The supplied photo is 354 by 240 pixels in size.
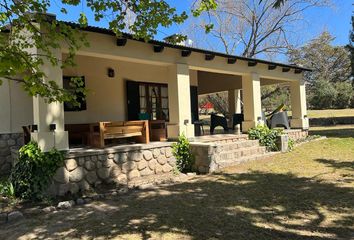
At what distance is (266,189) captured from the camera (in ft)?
22.3

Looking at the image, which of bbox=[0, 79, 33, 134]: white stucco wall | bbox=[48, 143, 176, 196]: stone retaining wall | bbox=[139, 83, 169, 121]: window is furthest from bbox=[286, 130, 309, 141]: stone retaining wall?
bbox=[0, 79, 33, 134]: white stucco wall

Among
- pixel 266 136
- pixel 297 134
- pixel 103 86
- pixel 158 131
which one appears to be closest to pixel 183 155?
pixel 158 131

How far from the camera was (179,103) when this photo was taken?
9625 millimetres

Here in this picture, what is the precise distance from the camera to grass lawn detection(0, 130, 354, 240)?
4617 mm

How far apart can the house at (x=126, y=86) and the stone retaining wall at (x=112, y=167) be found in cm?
50

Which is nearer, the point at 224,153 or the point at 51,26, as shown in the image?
the point at 51,26

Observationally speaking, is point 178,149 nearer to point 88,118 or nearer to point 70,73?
point 88,118

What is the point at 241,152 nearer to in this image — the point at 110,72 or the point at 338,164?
the point at 338,164

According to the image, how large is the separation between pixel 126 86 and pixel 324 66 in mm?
31684

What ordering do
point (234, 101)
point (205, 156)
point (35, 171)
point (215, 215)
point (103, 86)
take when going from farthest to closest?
point (234, 101) < point (103, 86) < point (205, 156) < point (35, 171) < point (215, 215)

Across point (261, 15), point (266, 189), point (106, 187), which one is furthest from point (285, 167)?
point (261, 15)

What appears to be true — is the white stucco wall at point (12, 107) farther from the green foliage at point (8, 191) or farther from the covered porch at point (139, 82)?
the green foliage at point (8, 191)

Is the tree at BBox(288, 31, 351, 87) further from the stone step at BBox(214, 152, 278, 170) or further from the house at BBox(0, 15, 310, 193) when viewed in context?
the stone step at BBox(214, 152, 278, 170)

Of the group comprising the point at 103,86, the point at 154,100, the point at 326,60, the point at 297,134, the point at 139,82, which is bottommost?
the point at 297,134
